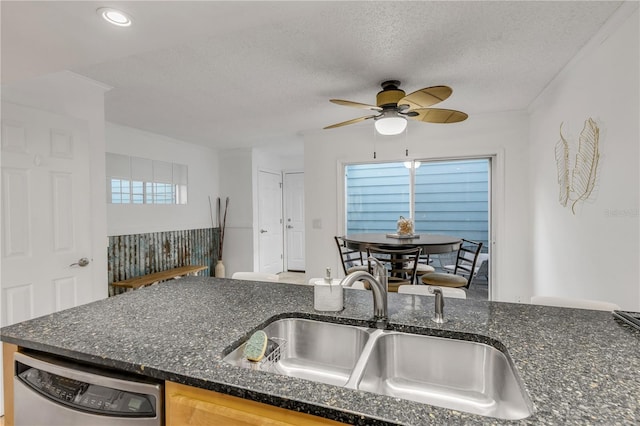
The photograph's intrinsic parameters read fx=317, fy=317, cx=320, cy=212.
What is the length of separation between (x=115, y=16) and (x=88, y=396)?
4.59ft

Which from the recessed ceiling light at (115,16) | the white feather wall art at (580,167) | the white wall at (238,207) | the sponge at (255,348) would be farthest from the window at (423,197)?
the sponge at (255,348)

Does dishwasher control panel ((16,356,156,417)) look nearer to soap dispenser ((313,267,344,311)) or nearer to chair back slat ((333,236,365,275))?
soap dispenser ((313,267,344,311))

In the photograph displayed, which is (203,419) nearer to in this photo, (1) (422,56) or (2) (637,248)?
(2) (637,248)

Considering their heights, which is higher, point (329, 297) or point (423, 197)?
point (423, 197)

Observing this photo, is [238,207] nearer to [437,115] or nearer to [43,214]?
[43,214]

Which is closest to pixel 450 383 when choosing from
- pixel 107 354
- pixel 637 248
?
pixel 107 354

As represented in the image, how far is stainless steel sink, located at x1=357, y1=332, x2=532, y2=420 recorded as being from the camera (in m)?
1.03

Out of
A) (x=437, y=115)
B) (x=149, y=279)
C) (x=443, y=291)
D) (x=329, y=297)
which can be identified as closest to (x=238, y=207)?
(x=149, y=279)

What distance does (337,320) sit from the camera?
126cm

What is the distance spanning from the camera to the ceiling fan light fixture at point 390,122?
96.0 inches

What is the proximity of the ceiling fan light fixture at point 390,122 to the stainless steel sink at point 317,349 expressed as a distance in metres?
1.71

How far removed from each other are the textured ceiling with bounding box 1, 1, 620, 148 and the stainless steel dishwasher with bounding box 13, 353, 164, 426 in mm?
1303

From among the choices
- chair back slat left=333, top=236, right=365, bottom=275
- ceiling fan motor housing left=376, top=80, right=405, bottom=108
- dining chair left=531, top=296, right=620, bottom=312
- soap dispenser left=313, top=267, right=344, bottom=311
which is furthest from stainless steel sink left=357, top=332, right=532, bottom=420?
chair back slat left=333, top=236, right=365, bottom=275

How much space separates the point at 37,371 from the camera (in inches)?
41.9
